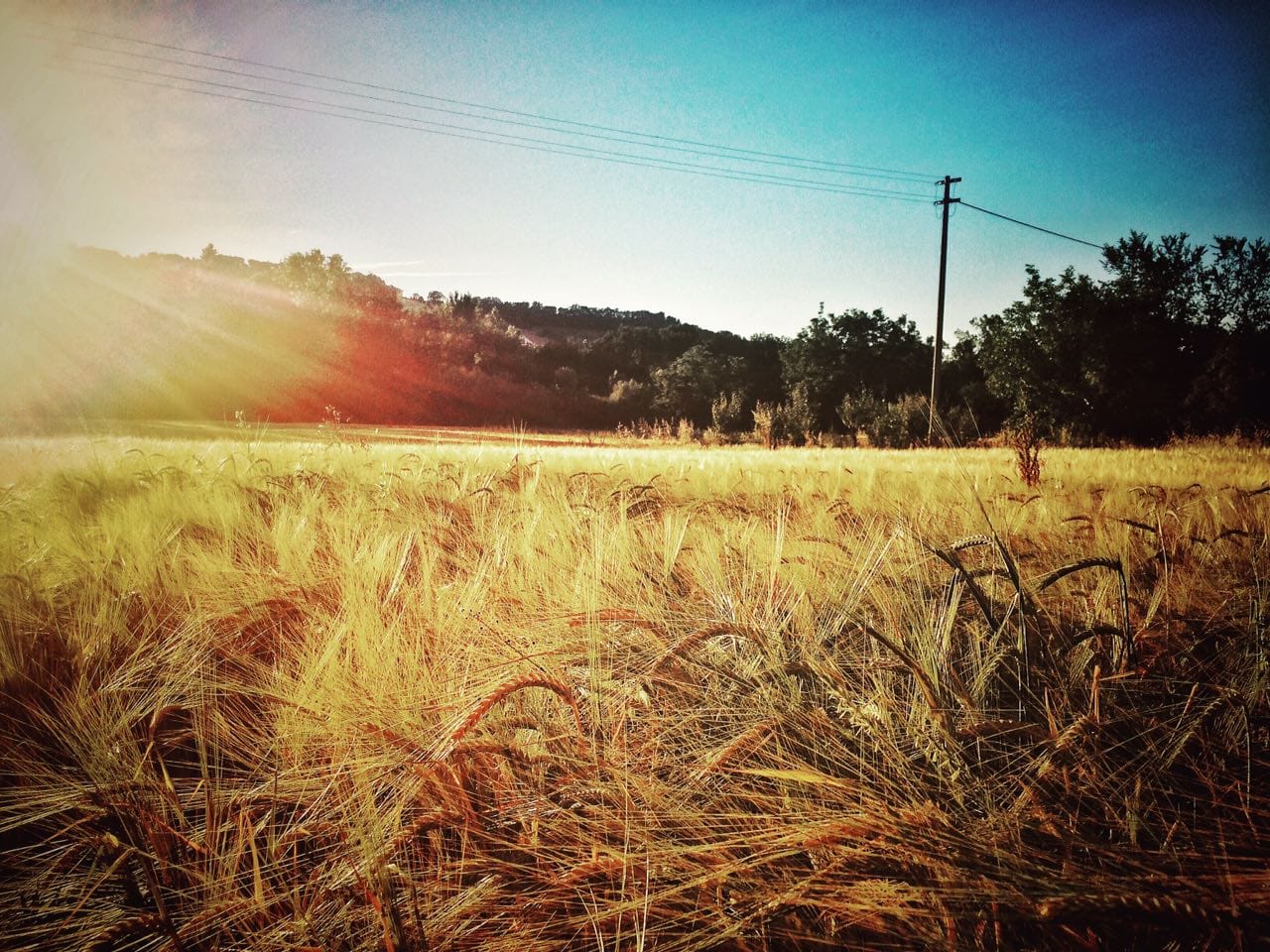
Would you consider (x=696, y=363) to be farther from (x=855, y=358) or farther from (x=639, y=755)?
(x=639, y=755)

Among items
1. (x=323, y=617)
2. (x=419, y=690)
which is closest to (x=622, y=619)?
(x=419, y=690)

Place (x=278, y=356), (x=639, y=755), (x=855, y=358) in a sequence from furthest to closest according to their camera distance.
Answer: (x=855, y=358)
(x=278, y=356)
(x=639, y=755)

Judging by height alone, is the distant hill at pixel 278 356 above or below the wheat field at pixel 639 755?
above

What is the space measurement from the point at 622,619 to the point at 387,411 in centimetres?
1958

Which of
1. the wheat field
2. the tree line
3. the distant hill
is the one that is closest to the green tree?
the tree line

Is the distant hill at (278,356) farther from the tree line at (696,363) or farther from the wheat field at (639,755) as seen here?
the wheat field at (639,755)

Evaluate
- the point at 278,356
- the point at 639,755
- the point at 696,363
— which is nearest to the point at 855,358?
the point at 696,363

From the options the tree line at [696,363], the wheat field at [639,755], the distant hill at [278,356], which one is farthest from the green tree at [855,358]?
the wheat field at [639,755]

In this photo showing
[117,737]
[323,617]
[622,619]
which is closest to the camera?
[117,737]

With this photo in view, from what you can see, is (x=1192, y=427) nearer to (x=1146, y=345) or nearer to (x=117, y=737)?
(x=1146, y=345)

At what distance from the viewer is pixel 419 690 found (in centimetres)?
87

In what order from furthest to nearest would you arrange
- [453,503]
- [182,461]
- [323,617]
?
1. [182,461]
2. [453,503]
3. [323,617]

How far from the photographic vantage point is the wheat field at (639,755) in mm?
544

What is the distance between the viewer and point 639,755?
78cm
